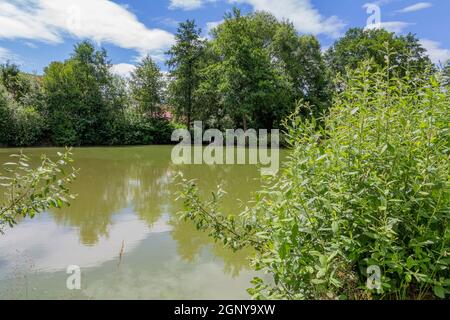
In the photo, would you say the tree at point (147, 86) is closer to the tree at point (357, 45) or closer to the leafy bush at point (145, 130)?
the leafy bush at point (145, 130)

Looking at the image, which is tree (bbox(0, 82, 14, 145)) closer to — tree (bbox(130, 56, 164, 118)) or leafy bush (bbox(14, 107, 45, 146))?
leafy bush (bbox(14, 107, 45, 146))

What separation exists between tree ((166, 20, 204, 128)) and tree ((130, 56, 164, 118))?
1251 mm

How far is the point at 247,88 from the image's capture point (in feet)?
74.2

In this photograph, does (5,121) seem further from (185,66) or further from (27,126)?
(185,66)

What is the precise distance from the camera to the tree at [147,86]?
25078mm

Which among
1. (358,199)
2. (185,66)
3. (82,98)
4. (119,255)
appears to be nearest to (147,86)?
(185,66)

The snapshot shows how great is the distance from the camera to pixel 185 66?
24.6 metres

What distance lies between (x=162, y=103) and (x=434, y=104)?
25080 millimetres

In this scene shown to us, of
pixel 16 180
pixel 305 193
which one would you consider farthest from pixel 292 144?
pixel 16 180

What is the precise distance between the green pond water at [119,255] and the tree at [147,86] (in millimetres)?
19117

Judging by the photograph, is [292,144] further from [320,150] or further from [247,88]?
[247,88]

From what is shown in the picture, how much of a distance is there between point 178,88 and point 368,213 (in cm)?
2401

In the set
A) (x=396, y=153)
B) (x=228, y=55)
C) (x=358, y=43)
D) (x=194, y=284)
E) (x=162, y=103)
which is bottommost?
(x=194, y=284)

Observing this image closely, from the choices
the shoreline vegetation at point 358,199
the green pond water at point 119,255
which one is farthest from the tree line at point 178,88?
the shoreline vegetation at point 358,199
